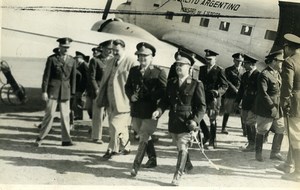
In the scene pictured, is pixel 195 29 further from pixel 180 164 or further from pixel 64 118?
pixel 180 164

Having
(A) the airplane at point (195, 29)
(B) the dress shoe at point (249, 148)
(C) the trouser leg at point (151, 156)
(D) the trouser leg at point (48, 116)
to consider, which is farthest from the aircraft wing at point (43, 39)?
(B) the dress shoe at point (249, 148)

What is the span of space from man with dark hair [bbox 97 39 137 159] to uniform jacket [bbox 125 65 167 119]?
1.30 ft

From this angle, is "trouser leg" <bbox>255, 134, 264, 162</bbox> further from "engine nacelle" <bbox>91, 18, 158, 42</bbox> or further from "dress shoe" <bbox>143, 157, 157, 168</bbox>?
"engine nacelle" <bbox>91, 18, 158, 42</bbox>

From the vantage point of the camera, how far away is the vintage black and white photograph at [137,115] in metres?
4.57

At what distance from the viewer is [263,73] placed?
5449mm

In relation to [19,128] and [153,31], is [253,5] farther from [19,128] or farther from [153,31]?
[19,128]

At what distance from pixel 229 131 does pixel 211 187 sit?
2.71 m

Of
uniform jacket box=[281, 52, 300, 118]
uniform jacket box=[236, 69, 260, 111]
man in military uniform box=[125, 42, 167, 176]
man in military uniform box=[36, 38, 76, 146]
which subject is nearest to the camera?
man in military uniform box=[125, 42, 167, 176]

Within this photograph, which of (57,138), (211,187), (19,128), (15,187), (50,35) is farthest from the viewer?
(50,35)

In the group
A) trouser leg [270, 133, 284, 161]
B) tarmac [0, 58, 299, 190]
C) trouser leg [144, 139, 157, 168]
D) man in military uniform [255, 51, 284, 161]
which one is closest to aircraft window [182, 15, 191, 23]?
tarmac [0, 58, 299, 190]

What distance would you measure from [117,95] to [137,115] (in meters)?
0.56

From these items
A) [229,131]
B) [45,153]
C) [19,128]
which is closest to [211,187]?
[45,153]

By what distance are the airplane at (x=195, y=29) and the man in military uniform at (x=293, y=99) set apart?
6.87ft

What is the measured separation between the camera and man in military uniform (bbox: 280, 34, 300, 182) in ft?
16.3
